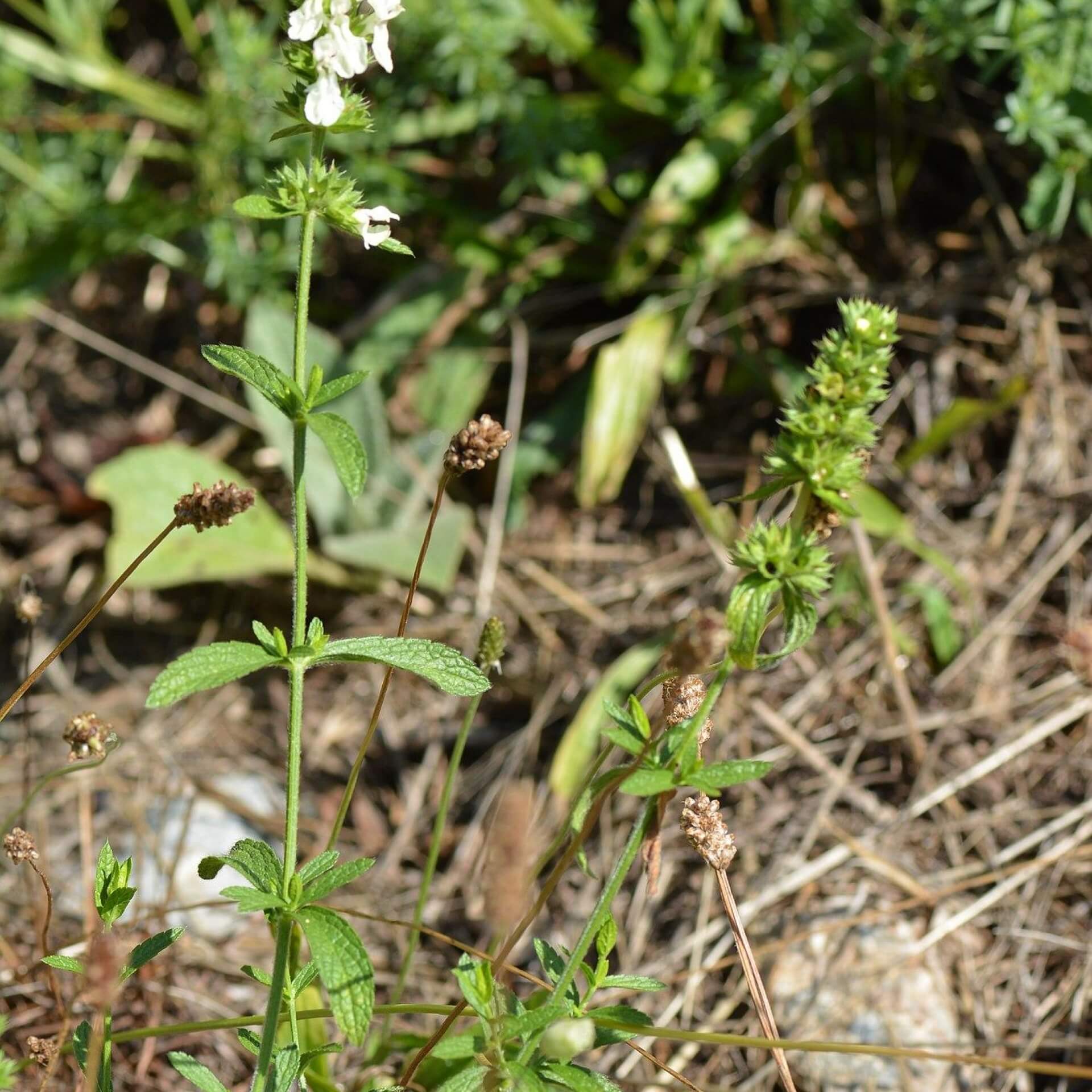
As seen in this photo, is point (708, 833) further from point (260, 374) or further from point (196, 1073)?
point (260, 374)

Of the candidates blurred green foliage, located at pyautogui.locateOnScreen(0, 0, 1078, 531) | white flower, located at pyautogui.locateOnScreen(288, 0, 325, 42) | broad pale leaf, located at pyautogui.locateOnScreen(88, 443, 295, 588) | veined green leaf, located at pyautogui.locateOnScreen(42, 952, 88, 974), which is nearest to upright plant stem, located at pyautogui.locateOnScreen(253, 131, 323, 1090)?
white flower, located at pyautogui.locateOnScreen(288, 0, 325, 42)

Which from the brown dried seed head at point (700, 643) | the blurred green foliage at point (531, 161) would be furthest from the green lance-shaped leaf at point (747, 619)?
the blurred green foliage at point (531, 161)

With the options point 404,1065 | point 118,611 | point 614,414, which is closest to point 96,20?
point 118,611

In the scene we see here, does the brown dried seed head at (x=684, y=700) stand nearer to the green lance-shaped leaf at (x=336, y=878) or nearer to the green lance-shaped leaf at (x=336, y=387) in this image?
the green lance-shaped leaf at (x=336, y=878)

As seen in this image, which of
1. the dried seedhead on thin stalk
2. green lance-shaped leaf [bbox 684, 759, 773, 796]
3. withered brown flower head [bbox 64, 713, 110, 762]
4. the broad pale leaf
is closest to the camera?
the dried seedhead on thin stalk

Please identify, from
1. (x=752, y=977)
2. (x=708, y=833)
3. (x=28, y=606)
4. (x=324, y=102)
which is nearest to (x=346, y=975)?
(x=708, y=833)

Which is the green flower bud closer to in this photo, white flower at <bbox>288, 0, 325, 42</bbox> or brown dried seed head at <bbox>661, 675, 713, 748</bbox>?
brown dried seed head at <bbox>661, 675, 713, 748</bbox>
